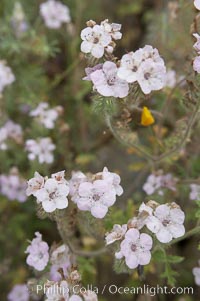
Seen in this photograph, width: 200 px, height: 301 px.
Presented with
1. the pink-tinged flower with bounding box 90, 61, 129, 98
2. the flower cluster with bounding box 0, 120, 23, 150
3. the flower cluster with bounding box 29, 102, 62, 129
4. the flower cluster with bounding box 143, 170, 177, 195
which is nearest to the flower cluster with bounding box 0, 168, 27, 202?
the flower cluster with bounding box 0, 120, 23, 150

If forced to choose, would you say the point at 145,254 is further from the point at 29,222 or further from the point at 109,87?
the point at 29,222

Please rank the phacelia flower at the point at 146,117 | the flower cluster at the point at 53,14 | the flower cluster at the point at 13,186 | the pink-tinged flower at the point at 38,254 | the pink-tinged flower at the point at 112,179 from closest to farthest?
the pink-tinged flower at the point at 112,179 < the pink-tinged flower at the point at 38,254 < the phacelia flower at the point at 146,117 < the flower cluster at the point at 13,186 < the flower cluster at the point at 53,14

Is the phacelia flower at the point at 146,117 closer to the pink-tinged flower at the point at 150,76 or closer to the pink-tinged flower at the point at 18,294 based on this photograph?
the pink-tinged flower at the point at 150,76

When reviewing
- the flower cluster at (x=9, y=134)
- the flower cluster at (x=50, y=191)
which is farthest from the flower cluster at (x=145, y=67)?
the flower cluster at (x=9, y=134)

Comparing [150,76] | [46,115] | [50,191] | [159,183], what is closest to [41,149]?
[46,115]

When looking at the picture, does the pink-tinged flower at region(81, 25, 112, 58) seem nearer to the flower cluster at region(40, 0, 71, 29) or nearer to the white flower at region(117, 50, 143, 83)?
the white flower at region(117, 50, 143, 83)

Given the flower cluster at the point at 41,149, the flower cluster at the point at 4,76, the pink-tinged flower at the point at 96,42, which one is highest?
the flower cluster at the point at 4,76

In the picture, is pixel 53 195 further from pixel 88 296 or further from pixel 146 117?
pixel 146 117
